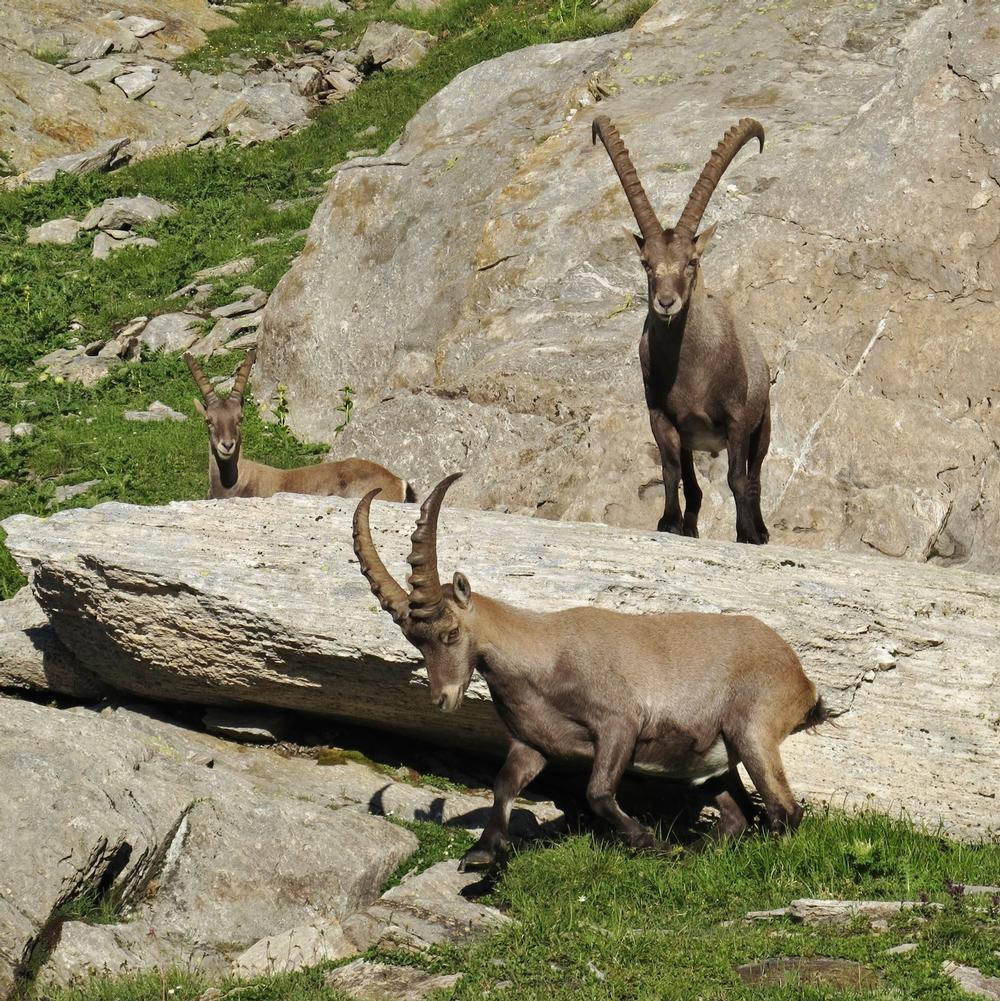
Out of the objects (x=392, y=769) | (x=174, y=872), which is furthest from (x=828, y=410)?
(x=174, y=872)

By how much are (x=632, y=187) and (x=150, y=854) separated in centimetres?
631

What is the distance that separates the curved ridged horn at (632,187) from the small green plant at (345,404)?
573 cm

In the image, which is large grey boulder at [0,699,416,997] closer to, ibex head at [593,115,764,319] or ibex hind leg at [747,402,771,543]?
ibex hind leg at [747,402,771,543]

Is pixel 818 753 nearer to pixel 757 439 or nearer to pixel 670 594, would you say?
pixel 670 594

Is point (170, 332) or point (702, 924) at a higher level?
point (170, 332)

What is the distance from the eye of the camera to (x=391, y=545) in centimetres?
977

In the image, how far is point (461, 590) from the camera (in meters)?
8.09

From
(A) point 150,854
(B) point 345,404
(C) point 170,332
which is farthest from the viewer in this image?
(C) point 170,332

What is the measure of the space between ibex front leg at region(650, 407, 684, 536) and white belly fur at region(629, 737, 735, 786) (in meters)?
2.73

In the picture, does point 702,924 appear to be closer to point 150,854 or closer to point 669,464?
point 150,854

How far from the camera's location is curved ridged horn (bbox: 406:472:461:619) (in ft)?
25.6

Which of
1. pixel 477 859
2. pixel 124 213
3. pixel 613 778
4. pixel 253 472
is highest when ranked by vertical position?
pixel 124 213

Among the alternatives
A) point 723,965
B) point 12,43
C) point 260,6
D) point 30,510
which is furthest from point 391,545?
point 260,6

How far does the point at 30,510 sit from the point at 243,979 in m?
8.78
